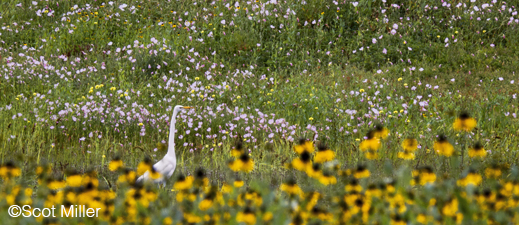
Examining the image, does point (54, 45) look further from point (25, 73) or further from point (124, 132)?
point (124, 132)

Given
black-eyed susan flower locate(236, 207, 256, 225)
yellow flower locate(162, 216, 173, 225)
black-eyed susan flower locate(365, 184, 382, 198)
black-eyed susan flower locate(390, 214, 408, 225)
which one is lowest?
yellow flower locate(162, 216, 173, 225)

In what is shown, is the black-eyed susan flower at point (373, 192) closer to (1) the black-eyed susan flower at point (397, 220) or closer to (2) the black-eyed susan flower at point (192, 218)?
(1) the black-eyed susan flower at point (397, 220)

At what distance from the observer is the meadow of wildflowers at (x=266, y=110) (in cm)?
260

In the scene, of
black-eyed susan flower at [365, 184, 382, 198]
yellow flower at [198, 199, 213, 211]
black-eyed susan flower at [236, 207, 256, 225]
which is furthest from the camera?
black-eyed susan flower at [365, 184, 382, 198]

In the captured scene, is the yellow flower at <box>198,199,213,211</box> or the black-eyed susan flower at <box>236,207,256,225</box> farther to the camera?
the yellow flower at <box>198,199,213,211</box>

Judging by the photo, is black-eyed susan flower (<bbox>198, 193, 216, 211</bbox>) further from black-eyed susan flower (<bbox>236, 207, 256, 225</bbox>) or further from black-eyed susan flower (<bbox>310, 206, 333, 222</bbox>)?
black-eyed susan flower (<bbox>310, 206, 333, 222</bbox>)

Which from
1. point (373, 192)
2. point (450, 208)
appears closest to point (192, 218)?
point (373, 192)

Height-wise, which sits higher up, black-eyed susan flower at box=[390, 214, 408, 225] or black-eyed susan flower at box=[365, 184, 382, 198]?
black-eyed susan flower at box=[365, 184, 382, 198]

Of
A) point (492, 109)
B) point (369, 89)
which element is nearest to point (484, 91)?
point (492, 109)

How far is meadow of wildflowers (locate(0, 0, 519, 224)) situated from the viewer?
8.52 feet

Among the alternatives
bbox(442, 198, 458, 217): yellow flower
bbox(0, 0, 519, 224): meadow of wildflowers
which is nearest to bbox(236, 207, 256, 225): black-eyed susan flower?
bbox(0, 0, 519, 224): meadow of wildflowers

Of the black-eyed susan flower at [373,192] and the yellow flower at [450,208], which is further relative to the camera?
the black-eyed susan flower at [373,192]

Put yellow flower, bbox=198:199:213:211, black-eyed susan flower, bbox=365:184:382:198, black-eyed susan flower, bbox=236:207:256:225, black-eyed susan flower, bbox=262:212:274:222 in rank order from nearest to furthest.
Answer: black-eyed susan flower, bbox=236:207:256:225 < black-eyed susan flower, bbox=262:212:274:222 < yellow flower, bbox=198:199:213:211 < black-eyed susan flower, bbox=365:184:382:198

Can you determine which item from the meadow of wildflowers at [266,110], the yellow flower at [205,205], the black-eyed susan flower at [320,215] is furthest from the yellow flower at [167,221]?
the black-eyed susan flower at [320,215]
